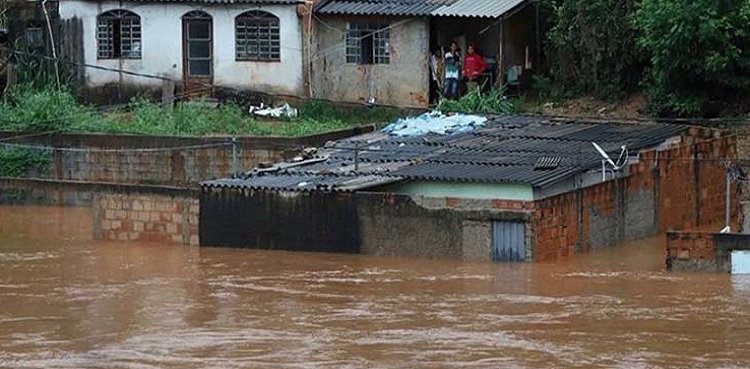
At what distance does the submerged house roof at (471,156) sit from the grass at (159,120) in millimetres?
2859

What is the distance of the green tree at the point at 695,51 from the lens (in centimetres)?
3388

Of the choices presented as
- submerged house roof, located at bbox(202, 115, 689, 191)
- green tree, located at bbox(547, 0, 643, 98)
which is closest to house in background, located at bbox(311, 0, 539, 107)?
green tree, located at bbox(547, 0, 643, 98)

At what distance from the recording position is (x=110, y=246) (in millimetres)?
29781

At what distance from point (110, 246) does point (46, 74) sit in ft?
34.0

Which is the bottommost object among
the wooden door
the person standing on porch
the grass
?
the grass

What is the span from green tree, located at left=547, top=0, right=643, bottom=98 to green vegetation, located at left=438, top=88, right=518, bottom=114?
72.3 inches

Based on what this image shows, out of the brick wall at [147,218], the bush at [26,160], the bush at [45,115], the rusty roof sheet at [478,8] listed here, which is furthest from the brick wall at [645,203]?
the bush at [26,160]

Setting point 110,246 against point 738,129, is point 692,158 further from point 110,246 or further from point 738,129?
point 110,246

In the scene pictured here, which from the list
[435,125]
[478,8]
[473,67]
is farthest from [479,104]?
[435,125]

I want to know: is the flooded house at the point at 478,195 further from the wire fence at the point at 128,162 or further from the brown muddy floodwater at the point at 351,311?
the wire fence at the point at 128,162

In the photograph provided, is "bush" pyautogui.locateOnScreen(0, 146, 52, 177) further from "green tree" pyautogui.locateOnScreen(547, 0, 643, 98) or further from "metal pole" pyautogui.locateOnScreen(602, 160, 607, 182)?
"metal pole" pyautogui.locateOnScreen(602, 160, 607, 182)

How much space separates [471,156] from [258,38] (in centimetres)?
971

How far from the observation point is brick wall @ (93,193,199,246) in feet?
96.7

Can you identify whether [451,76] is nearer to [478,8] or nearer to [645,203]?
[478,8]
